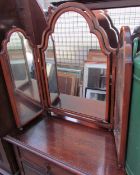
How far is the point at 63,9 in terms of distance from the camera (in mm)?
700

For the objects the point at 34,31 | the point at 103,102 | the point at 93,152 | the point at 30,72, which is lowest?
the point at 93,152

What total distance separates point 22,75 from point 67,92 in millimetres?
247

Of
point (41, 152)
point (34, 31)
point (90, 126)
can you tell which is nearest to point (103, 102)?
point (90, 126)

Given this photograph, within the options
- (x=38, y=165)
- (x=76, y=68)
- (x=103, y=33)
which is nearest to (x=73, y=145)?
Answer: (x=38, y=165)

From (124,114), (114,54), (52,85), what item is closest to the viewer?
(124,114)

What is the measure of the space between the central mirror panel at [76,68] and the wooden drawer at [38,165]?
0.27m

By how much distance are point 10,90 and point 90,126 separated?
0.42 meters

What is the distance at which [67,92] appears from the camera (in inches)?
36.5

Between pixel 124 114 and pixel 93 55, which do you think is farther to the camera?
pixel 93 55

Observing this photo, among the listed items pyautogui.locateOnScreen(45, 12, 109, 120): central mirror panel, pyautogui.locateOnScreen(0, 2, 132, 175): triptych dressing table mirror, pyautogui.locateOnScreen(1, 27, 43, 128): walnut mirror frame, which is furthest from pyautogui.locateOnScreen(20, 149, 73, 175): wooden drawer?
pyautogui.locateOnScreen(45, 12, 109, 120): central mirror panel

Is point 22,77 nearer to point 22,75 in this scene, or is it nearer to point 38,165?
point 22,75

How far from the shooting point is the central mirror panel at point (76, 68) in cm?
74

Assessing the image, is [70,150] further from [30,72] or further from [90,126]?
[30,72]

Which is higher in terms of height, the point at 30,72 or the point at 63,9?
the point at 63,9
